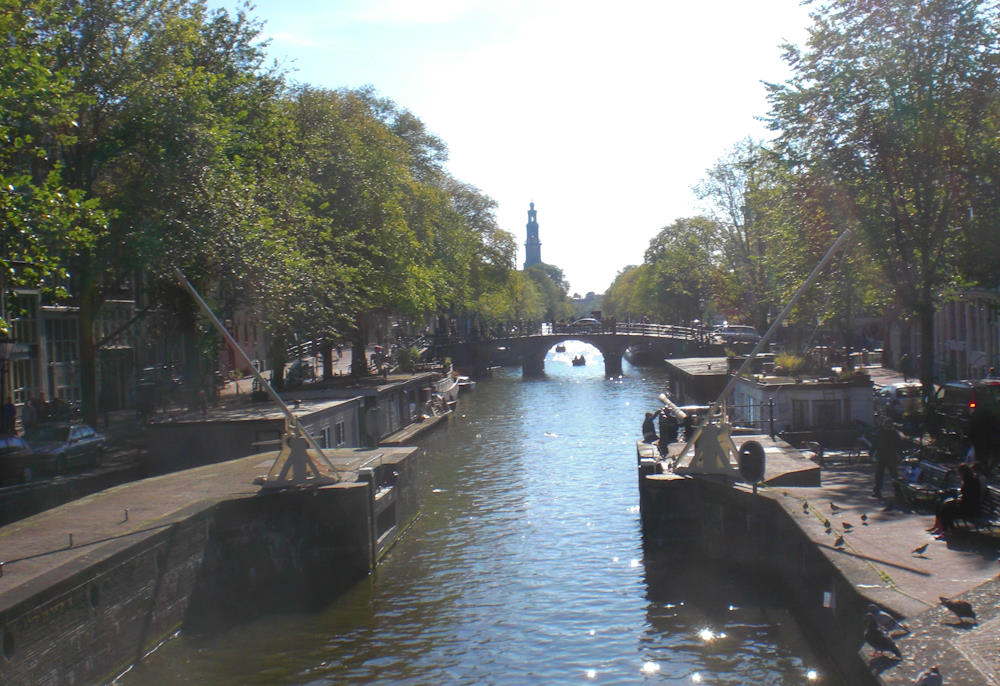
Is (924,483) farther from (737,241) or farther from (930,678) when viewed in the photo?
(737,241)

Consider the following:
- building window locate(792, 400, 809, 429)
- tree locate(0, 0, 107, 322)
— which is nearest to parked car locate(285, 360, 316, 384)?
building window locate(792, 400, 809, 429)

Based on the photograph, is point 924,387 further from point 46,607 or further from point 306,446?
point 46,607

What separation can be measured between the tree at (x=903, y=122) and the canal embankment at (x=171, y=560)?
1427 centimetres

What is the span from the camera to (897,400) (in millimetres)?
32344

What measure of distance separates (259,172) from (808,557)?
912 inches

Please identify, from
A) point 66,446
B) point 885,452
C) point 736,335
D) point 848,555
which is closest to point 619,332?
point 736,335

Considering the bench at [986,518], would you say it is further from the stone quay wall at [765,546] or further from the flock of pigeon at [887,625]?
the flock of pigeon at [887,625]

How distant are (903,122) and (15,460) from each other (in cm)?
2373

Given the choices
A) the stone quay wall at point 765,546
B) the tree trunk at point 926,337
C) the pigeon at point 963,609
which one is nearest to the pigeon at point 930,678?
the stone quay wall at point 765,546

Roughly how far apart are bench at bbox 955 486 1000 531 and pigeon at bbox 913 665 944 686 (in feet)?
17.4

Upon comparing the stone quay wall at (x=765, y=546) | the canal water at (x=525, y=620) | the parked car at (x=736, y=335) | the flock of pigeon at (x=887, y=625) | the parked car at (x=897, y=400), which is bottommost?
the canal water at (x=525, y=620)

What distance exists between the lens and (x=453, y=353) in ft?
257

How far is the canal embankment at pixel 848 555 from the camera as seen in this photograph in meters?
9.98

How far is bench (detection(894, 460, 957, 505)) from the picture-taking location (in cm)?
1639
